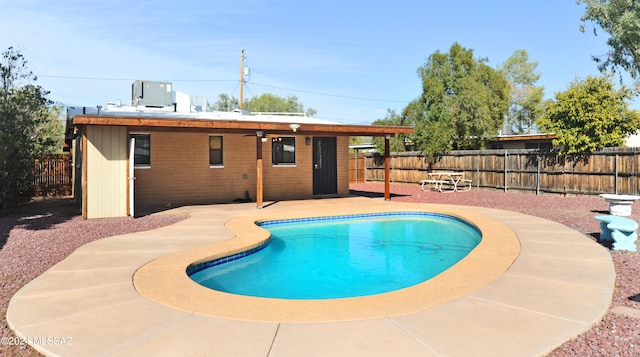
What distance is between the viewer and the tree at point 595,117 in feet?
46.6

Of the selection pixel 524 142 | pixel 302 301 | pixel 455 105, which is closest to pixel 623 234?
pixel 302 301

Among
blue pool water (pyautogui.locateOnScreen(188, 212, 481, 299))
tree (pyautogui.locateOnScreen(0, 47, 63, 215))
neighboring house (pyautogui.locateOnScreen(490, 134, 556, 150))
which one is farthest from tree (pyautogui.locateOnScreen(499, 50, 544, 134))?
tree (pyautogui.locateOnScreen(0, 47, 63, 215))

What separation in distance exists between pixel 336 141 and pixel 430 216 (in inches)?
239

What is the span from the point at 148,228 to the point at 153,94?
973 centimetres

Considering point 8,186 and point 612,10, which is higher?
point 612,10

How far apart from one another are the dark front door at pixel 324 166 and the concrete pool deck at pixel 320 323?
418 inches

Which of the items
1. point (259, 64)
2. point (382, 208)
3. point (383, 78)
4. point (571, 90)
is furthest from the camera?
point (383, 78)

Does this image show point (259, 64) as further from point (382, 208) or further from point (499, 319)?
point (499, 319)

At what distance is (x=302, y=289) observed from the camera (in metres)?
5.61

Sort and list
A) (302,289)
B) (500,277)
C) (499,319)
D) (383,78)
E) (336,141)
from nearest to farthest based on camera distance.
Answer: (499,319)
(500,277)
(302,289)
(336,141)
(383,78)

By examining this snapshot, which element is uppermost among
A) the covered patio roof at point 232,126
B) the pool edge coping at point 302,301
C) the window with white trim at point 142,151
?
the covered patio roof at point 232,126

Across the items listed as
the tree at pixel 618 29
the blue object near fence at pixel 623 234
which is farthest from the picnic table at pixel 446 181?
the blue object near fence at pixel 623 234

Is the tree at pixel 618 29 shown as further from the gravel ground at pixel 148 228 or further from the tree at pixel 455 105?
the gravel ground at pixel 148 228

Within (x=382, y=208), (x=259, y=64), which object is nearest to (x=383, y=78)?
(x=259, y=64)
